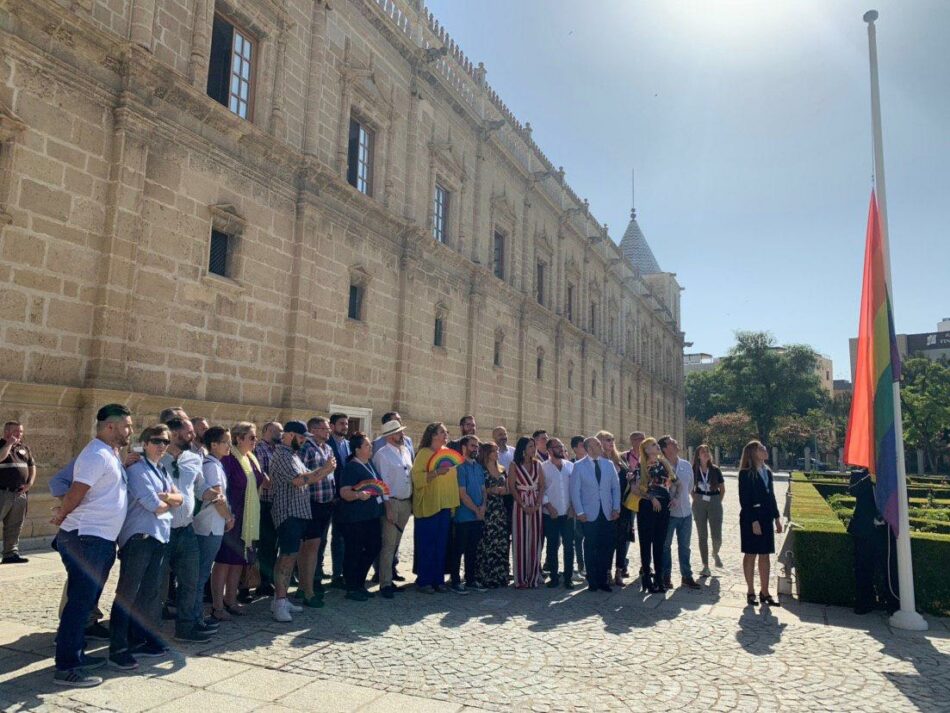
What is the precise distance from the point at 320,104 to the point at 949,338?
71750 millimetres

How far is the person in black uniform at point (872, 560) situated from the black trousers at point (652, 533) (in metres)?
1.92

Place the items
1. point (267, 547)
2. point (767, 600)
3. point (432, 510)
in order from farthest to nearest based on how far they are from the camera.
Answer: point (432, 510), point (767, 600), point (267, 547)

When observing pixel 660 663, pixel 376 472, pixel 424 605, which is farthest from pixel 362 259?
pixel 660 663

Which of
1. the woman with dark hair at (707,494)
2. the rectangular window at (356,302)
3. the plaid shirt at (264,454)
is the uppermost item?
the rectangular window at (356,302)

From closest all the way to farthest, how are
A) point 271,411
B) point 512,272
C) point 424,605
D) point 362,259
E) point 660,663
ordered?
1. point 660,663
2. point 424,605
3. point 271,411
4. point 362,259
5. point 512,272

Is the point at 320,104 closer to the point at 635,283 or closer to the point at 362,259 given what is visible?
the point at 362,259

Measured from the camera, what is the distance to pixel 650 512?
7883 millimetres

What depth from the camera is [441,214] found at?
66.1 ft

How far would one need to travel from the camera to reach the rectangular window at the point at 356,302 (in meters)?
15.8

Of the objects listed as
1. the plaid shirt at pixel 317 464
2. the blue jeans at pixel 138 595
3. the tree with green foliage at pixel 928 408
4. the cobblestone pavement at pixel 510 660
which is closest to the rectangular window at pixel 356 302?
the plaid shirt at pixel 317 464

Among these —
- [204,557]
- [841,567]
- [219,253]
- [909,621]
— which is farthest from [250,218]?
[909,621]

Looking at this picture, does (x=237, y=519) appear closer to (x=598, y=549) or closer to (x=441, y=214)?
(x=598, y=549)

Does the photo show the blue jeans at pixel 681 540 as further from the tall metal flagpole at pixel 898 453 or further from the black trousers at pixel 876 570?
the tall metal flagpole at pixel 898 453

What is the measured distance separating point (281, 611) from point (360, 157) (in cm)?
1267
